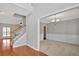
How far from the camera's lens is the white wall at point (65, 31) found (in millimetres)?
4021

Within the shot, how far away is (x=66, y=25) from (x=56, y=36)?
41.7 inches

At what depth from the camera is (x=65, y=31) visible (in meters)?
4.56

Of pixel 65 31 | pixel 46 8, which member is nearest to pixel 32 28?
pixel 46 8

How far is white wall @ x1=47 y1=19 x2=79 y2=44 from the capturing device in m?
4.02

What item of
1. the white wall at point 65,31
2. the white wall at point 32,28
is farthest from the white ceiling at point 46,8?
the white wall at point 65,31

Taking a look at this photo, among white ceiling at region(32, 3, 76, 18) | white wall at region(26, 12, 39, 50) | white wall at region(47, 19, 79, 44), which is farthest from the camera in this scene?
white wall at region(47, 19, 79, 44)

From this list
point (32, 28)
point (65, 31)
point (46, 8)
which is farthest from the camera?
point (65, 31)

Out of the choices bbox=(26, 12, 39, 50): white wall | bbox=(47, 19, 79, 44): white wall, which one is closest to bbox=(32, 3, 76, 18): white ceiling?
bbox=(26, 12, 39, 50): white wall

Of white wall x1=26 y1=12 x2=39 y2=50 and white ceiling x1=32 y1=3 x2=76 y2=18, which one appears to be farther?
white wall x1=26 y1=12 x2=39 y2=50

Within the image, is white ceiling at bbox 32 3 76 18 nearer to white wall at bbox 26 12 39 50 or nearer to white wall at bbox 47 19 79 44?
white wall at bbox 26 12 39 50

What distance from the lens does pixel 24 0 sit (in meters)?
1.33

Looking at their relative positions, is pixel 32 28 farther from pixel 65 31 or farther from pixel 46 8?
pixel 65 31

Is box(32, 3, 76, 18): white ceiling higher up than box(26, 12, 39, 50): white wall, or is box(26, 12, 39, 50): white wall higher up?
box(32, 3, 76, 18): white ceiling

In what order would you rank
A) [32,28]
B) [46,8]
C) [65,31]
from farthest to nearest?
[65,31], [32,28], [46,8]
